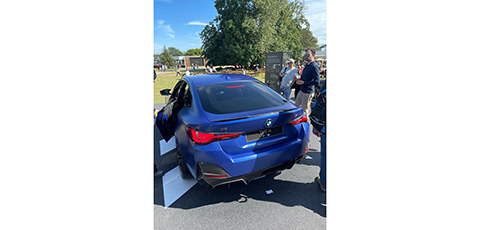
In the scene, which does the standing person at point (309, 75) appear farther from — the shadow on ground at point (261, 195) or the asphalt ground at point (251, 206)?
the shadow on ground at point (261, 195)

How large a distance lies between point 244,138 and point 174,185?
1.39 m

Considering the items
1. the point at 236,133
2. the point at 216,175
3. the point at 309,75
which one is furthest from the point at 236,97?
the point at 309,75

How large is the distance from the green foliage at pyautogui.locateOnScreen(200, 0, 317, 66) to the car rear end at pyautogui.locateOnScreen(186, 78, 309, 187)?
27631 mm

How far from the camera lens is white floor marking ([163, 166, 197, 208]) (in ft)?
8.89

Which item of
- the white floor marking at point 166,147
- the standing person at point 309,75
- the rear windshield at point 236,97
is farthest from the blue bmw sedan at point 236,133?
the standing person at point 309,75

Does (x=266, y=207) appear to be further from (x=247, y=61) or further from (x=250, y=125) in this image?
(x=247, y=61)

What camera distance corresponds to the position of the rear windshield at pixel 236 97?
256 cm

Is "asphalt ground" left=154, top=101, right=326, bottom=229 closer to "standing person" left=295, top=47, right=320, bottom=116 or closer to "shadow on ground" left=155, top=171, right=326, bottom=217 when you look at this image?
"shadow on ground" left=155, top=171, right=326, bottom=217

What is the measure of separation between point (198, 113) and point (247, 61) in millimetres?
30720

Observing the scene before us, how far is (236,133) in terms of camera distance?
7.32 ft

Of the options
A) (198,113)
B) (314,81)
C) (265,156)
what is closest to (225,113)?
(198,113)

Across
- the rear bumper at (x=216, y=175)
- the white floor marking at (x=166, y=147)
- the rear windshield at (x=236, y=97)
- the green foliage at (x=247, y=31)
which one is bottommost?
the white floor marking at (x=166, y=147)

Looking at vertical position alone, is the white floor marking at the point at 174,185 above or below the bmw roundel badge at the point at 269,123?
below

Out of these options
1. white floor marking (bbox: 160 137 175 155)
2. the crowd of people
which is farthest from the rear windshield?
white floor marking (bbox: 160 137 175 155)
